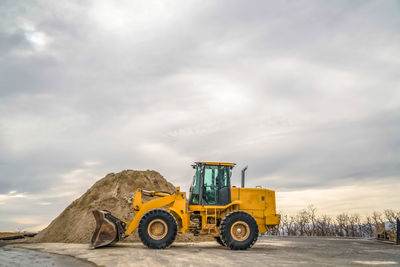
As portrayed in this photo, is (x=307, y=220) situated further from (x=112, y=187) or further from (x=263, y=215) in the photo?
(x=263, y=215)

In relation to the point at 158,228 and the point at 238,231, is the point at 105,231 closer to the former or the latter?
the point at 158,228

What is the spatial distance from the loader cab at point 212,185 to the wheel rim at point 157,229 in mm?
1779

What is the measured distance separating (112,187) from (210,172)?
11009 mm

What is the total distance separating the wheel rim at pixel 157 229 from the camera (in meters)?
12.7

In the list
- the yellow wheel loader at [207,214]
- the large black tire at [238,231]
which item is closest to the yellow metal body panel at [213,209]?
the yellow wheel loader at [207,214]

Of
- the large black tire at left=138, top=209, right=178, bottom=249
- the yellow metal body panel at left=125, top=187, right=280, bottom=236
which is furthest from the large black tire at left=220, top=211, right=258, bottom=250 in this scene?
the large black tire at left=138, top=209, right=178, bottom=249

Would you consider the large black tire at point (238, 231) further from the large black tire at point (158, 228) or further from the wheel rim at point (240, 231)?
the large black tire at point (158, 228)

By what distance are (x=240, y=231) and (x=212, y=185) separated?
2204mm

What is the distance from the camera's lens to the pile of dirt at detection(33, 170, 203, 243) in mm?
18594

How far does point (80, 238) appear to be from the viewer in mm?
17875

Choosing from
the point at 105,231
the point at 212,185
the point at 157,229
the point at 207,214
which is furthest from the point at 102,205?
the point at 212,185

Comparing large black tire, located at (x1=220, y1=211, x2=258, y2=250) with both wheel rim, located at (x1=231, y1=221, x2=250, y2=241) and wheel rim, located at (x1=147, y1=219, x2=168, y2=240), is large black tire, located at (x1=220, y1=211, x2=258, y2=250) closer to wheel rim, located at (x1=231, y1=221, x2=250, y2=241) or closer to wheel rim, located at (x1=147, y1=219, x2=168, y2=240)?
wheel rim, located at (x1=231, y1=221, x2=250, y2=241)

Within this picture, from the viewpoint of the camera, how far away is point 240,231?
1316cm

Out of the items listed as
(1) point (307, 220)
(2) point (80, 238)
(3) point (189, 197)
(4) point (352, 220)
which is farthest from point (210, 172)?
(4) point (352, 220)
